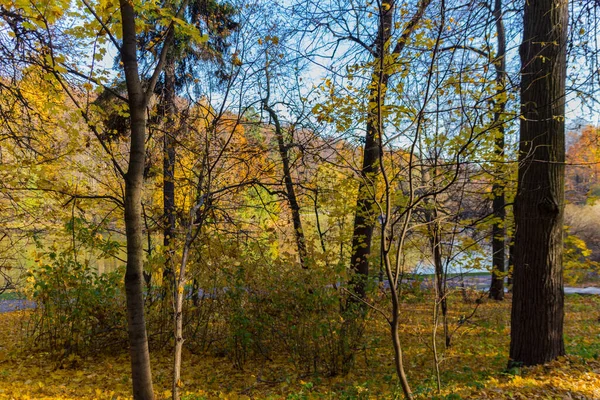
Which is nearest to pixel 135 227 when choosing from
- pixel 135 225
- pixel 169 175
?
pixel 135 225

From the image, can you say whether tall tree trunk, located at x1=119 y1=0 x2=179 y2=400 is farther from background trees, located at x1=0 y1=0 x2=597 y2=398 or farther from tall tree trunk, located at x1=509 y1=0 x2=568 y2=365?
tall tree trunk, located at x1=509 y1=0 x2=568 y2=365

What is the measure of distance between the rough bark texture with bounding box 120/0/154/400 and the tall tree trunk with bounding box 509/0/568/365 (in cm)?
382

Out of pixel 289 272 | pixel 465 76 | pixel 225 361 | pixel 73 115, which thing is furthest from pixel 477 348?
pixel 73 115

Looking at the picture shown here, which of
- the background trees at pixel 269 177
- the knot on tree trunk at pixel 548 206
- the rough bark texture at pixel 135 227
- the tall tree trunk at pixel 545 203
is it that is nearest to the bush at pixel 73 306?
the background trees at pixel 269 177

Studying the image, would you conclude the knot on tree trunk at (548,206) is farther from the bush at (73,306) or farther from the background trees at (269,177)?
the bush at (73,306)

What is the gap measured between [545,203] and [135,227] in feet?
13.2

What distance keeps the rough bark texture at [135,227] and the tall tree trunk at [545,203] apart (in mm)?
3822

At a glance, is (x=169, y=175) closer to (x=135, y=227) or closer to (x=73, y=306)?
(x=73, y=306)

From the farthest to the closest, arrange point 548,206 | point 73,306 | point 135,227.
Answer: point 73,306 → point 548,206 → point 135,227

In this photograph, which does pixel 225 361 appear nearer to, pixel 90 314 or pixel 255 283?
pixel 255 283

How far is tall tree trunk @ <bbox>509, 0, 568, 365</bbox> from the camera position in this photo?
4203mm

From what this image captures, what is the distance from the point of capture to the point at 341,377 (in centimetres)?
485

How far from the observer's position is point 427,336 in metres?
6.62

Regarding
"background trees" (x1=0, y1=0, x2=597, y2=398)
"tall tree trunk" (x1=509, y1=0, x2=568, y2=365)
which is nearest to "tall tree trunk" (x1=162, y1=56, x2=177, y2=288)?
"background trees" (x1=0, y1=0, x2=597, y2=398)
